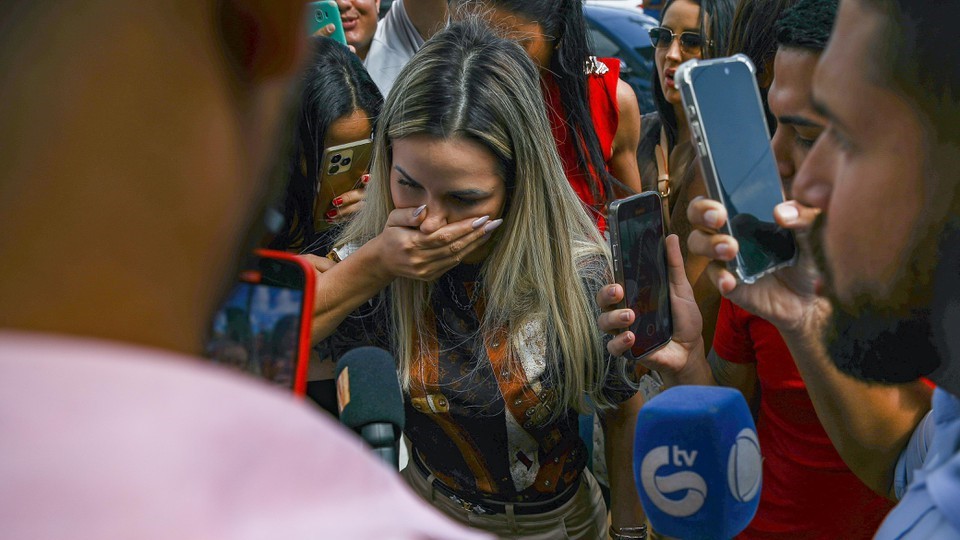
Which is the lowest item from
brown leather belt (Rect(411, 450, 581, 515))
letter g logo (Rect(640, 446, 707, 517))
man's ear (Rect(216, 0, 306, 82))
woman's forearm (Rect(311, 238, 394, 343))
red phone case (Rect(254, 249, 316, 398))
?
brown leather belt (Rect(411, 450, 581, 515))

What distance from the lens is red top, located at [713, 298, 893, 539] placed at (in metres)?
2.05

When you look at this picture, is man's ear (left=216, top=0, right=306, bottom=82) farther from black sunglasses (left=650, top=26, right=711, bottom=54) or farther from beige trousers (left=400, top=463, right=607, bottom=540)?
black sunglasses (left=650, top=26, right=711, bottom=54)

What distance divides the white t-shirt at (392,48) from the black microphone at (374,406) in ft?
8.28

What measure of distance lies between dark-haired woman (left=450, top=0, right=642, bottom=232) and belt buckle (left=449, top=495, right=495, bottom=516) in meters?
1.00

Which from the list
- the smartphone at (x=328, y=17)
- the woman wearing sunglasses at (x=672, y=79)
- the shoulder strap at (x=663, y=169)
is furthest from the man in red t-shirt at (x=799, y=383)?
the smartphone at (x=328, y=17)

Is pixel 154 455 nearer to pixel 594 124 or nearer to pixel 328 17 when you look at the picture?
pixel 594 124

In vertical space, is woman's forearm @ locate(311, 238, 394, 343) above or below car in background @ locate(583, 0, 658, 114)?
above

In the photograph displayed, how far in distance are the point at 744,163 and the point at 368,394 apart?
25.0 inches

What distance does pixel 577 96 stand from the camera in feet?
11.0

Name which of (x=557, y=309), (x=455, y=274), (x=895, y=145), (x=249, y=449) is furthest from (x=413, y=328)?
(x=249, y=449)

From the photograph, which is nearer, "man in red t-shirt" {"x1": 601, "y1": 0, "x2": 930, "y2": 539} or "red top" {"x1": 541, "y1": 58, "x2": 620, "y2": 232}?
"man in red t-shirt" {"x1": 601, "y1": 0, "x2": 930, "y2": 539}

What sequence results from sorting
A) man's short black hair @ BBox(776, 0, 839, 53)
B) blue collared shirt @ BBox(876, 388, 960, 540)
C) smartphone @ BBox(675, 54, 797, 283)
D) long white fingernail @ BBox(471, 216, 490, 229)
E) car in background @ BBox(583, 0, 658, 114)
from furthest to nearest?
car in background @ BBox(583, 0, 658, 114)
long white fingernail @ BBox(471, 216, 490, 229)
man's short black hair @ BBox(776, 0, 839, 53)
smartphone @ BBox(675, 54, 797, 283)
blue collared shirt @ BBox(876, 388, 960, 540)

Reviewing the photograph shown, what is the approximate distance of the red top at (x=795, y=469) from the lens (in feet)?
6.72

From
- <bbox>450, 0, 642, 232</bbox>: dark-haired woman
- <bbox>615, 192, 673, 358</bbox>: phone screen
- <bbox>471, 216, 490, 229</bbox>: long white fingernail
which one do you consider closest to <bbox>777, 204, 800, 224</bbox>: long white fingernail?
<bbox>615, 192, 673, 358</bbox>: phone screen
